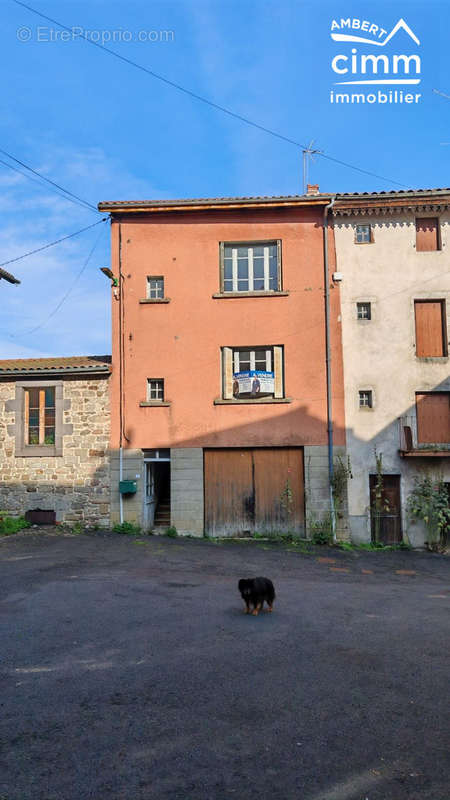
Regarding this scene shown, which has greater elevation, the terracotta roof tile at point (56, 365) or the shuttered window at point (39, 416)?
the terracotta roof tile at point (56, 365)

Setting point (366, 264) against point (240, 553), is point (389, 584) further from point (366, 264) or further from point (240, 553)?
point (366, 264)

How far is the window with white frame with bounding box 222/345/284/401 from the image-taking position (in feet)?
51.2

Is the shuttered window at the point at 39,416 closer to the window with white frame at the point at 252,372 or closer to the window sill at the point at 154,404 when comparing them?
the window sill at the point at 154,404

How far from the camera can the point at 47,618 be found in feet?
23.7

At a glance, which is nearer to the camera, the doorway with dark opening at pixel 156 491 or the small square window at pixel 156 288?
the doorway with dark opening at pixel 156 491

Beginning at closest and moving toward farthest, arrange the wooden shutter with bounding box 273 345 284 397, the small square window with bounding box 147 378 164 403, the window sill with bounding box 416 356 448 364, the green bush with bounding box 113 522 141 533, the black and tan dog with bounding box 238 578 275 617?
the black and tan dog with bounding box 238 578 275 617, the green bush with bounding box 113 522 141 533, the window sill with bounding box 416 356 448 364, the wooden shutter with bounding box 273 345 284 397, the small square window with bounding box 147 378 164 403

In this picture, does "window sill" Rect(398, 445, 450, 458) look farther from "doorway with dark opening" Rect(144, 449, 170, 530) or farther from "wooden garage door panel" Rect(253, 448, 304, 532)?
"doorway with dark opening" Rect(144, 449, 170, 530)

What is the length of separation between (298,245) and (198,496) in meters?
7.74

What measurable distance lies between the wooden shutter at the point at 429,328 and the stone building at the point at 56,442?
8893mm

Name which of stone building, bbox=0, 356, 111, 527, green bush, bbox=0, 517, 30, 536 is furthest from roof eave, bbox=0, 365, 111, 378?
green bush, bbox=0, 517, 30, 536

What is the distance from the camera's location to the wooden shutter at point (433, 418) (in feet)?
51.2

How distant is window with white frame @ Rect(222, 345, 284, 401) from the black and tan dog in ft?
27.4

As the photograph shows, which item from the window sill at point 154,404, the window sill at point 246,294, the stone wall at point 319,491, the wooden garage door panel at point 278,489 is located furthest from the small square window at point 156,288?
the stone wall at point 319,491

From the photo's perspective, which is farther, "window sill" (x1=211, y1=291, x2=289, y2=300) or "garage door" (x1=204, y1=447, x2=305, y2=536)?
"window sill" (x1=211, y1=291, x2=289, y2=300)
